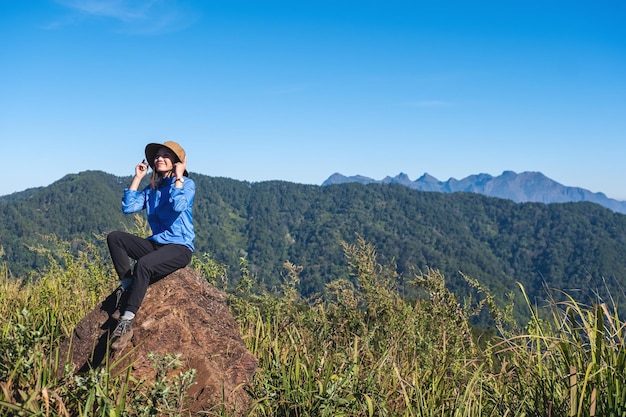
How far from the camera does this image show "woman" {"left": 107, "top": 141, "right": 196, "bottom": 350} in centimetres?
422

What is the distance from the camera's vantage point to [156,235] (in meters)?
4.92

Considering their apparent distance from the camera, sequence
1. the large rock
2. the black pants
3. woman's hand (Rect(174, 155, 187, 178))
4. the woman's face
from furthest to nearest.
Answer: the woman's face → woman's hand (Rect(174, 155, 187, 178)) → the black pants → the large rock

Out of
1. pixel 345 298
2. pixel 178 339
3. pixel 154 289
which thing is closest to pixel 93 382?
pixel 178 339

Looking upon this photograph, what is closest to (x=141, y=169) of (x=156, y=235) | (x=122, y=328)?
(x=156, y=235)

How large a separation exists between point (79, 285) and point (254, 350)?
2585 millimetres

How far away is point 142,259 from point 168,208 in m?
0.78

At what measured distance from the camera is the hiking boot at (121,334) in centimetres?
387

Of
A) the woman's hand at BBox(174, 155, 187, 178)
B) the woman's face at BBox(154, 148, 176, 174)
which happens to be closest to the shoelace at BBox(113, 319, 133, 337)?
the woman's hand at BBox(174, 155, 187, 178)

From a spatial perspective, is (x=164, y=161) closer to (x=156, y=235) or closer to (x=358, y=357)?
(x=156, y=235)

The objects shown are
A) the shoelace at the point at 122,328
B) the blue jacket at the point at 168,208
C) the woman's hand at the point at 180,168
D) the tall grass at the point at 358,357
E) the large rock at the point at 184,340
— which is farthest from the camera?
the woman's hand at the point at 180,168

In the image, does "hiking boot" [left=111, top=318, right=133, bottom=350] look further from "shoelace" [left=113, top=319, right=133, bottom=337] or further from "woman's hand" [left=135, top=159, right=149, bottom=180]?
"woman's hand" [left=135, top=159, right=149, bottom=180]

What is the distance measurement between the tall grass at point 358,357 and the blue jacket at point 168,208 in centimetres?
110

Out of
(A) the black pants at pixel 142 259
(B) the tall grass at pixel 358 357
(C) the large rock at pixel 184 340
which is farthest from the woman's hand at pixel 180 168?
(B) the tall grass at pixel 358 357

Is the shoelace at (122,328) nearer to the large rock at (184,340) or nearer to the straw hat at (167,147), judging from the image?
the large rock at (184,340)
